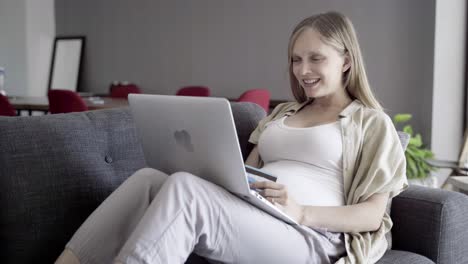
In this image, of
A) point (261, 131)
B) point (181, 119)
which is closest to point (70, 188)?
point (181, 119)

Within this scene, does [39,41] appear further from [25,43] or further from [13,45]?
[13,45]

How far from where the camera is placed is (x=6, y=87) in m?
7.05

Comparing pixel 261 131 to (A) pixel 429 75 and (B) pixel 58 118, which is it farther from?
(A) pixel 429 75

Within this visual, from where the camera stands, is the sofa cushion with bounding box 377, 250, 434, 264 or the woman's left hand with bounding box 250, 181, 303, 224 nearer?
the woman's left hand with bounding box 250, 181, 303, 224

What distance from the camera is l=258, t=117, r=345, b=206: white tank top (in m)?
1.67

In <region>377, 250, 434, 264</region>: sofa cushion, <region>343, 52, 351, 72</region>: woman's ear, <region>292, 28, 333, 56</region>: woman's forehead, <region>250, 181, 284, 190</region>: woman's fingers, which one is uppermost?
<region>292, 28, 333, 56</region>: woman's forehead

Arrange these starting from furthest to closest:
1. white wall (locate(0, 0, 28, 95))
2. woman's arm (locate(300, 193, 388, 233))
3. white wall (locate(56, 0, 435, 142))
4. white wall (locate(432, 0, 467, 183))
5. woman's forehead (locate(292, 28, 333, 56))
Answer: white wall (locate(0, 0, 28, 95)) → white wall (locate(56, 0, 435, 142)) → white wall (locate(432, 0, 467, 183)) → woman's forehead (locate(292, 28, 333, 56)) → woman's arm (locate(300, 193, 388, 233))

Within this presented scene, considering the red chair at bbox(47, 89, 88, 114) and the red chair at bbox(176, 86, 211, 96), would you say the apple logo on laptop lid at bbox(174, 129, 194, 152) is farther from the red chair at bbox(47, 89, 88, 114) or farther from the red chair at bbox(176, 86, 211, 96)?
the red chair at bbox(176, 86, 211, 96)

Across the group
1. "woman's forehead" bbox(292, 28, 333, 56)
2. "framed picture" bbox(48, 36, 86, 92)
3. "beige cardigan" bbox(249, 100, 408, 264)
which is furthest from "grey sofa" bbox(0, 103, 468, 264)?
"framed picture" bbox(48, 36, 86, 92)

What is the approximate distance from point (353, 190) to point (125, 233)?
0.68 m

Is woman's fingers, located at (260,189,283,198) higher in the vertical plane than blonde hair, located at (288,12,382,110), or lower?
lower

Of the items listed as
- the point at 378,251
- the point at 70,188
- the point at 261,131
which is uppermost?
the point at 261,131

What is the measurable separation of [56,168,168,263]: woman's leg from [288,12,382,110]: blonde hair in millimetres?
690

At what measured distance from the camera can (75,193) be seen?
5.54 feet
